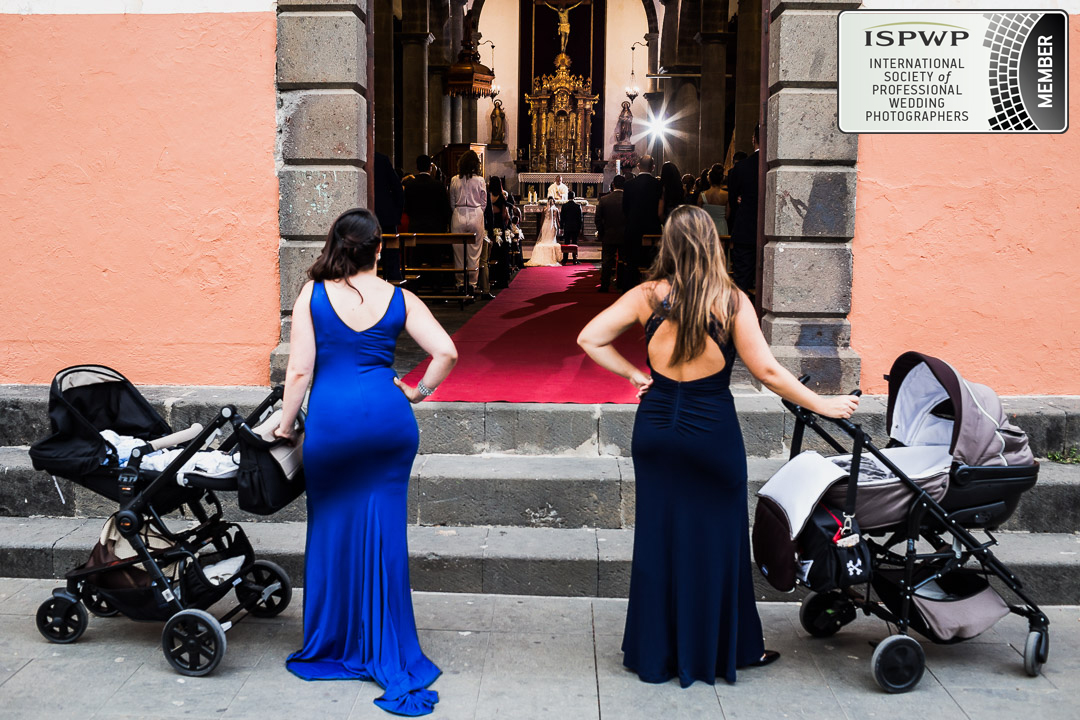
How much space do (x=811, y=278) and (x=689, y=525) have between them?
2.76 m

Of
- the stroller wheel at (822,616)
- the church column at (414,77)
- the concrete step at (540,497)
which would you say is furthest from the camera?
the church column at (414,77)

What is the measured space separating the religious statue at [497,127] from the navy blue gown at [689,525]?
29.9 m

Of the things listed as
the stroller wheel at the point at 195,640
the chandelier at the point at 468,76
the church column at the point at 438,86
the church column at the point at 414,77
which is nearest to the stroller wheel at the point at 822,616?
the stroller wheel at the point at 195,640

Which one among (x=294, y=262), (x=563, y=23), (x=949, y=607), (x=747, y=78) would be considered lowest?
(x=949, y=607)

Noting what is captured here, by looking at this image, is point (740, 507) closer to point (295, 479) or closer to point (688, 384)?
point (688, 384)

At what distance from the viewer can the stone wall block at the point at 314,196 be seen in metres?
6.30

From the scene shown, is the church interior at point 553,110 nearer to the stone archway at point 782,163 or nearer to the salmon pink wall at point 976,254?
the stone archway at point 782,163

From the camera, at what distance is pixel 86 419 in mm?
4285

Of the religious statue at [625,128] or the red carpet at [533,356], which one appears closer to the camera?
the red carpet at [533,356]

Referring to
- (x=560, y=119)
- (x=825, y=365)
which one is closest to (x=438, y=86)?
(x=560, y=119)

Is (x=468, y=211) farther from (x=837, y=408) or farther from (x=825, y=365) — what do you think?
(x=837, y=408)

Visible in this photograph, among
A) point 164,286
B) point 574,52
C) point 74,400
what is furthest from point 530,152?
point 74,400

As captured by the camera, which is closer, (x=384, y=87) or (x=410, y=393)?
(x=410, y=393)

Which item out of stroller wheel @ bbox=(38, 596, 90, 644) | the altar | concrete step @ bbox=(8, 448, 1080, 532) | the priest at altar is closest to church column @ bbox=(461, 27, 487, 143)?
the altar
